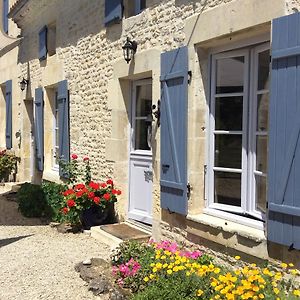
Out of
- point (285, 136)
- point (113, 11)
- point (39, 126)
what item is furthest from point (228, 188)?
point (39, 126)

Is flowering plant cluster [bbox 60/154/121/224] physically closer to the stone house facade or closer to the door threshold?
the stone house facade

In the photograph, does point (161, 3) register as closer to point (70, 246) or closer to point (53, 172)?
point (70, 246)

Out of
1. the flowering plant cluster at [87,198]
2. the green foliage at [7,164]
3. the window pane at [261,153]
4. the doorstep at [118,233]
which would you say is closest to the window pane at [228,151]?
the window pane at [261,153]

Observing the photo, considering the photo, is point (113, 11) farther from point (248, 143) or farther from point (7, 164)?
point (7, 164)

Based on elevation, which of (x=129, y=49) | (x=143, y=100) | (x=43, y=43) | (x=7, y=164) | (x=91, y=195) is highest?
(x=43, y=43)

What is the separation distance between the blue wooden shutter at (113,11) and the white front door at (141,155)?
93 cm

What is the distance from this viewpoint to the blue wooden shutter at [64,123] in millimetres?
7293

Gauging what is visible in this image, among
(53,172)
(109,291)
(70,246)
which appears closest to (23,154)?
(53,172)

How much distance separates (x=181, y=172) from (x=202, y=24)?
154cm

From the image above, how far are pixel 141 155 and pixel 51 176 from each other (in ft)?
10.0

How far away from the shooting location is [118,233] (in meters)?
5.43

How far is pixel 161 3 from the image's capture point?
191 inches

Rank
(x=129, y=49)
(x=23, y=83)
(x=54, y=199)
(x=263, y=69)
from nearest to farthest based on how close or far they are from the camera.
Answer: (x=263, y=69), (x=129, y=49), (x=54, y=199), (x=23, y=83)

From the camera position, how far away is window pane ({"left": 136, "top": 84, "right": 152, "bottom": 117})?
573 centimetres
